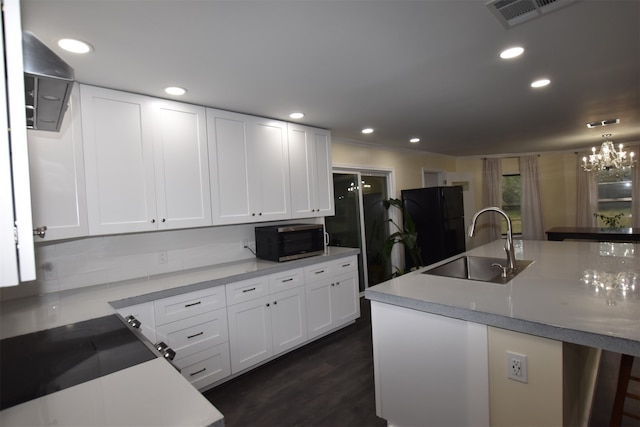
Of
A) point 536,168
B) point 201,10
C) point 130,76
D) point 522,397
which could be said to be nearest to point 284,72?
point 201,10

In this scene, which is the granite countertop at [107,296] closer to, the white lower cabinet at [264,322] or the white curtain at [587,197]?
the white lower cabinet at [264,322]

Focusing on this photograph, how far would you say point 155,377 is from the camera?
0.95m

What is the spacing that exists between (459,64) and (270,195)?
189 cm

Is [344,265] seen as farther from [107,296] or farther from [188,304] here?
[107,296]

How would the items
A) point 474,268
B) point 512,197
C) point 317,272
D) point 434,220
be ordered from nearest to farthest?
point 474,268, point 317,272, point 434,220, point 512,197

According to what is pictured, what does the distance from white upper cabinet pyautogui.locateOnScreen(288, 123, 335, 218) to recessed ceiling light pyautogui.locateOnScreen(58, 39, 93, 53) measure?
1849 mm

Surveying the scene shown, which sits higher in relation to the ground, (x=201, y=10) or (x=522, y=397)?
(x=201, y=10)

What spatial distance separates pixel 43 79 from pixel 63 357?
3.07ft

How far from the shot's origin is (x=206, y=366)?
233 centimetres

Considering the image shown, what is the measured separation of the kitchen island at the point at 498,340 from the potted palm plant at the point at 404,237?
2535 millimetres

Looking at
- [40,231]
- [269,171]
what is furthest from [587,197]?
[40,231]

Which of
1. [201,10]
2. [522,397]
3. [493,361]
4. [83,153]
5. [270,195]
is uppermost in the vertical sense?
[201,10]

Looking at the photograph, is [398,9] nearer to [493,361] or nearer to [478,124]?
[493,361]

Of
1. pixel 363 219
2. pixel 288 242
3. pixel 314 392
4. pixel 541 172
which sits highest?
pixel 541 172
